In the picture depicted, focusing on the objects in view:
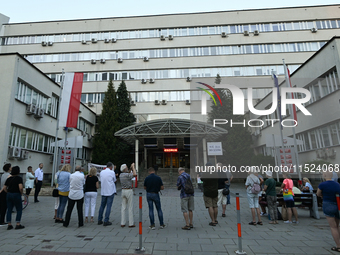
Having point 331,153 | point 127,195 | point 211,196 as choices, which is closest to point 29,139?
point 127,195

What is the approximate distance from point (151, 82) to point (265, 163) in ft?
62.6

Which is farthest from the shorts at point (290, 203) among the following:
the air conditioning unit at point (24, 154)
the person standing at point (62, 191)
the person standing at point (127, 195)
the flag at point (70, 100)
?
the air conditioning unit at point (24, 154)

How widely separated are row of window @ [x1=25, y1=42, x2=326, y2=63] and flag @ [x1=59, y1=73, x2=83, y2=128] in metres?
17.0

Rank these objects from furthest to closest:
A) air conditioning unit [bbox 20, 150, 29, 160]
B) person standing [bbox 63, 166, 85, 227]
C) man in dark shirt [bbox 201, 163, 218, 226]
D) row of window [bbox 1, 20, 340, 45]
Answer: row of window [bbox 1, 20, 340, 45]
air conditioning unit [bbox 20, 150, 29, 160]
man in dark shirt [bbox 201, 163, 218, 226]
person standing [bbox 63, 166, 85, 227]

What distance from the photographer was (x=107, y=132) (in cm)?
2723

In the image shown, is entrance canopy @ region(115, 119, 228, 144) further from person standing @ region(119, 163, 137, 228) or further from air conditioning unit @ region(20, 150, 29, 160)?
person standing @ region(119, 163, 137, 228)

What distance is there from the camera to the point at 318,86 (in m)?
15.7

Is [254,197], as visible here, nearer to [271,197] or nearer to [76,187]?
[271,197]

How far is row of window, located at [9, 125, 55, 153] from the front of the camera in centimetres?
1529

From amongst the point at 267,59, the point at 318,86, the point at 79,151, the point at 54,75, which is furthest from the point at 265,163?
the point at 54,75

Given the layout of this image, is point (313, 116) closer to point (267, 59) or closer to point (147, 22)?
point (267, 59)

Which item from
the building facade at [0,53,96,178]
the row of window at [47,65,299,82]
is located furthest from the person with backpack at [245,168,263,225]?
the row of window at [47,65,299,82]

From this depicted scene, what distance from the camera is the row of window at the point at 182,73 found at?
99.0 ft

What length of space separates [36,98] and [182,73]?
765 inches
